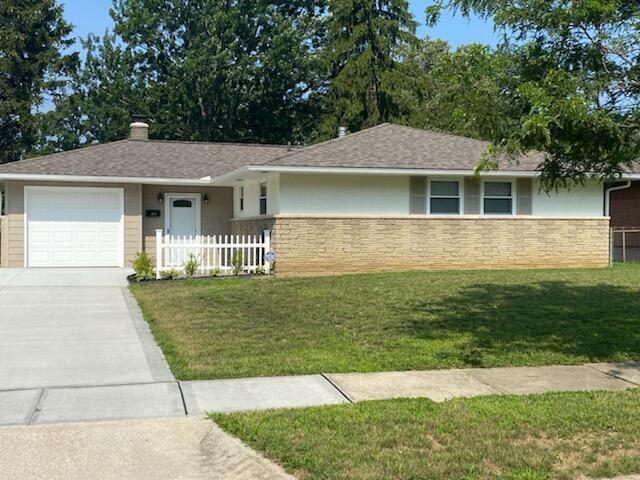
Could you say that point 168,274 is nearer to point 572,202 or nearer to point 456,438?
point 572,202

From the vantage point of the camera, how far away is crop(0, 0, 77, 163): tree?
4062cm

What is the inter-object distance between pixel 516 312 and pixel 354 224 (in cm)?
740

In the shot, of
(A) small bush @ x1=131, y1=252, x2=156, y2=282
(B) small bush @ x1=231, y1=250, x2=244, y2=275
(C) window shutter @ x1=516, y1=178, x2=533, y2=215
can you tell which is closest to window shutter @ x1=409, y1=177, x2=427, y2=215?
(C) window shutter @ x1=516, y1=178, x2=533, y2=215

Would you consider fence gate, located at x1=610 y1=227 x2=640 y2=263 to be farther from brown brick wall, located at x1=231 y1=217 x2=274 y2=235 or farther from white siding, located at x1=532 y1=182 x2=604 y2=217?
brown brick wall, located at x1=231 y1=217 x2=274 y2=235

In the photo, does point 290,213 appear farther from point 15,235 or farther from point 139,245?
point 15,235

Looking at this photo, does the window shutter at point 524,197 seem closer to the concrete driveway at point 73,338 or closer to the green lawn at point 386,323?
the green lawn at point 386,323

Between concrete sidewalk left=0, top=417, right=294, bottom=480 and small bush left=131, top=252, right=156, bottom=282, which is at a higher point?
small bush left=131, top=252, right=156, bottom=282

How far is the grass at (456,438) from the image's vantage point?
450 cm

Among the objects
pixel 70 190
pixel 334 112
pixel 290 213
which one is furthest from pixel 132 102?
pixel 290 213

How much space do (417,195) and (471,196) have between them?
5.11 feet

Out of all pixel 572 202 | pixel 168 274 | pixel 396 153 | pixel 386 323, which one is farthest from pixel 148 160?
pixel 386 323

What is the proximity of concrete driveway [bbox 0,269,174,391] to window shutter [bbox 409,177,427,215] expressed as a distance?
7827 millimetres

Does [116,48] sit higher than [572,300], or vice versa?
[116,48]

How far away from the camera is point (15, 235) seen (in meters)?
19.6
